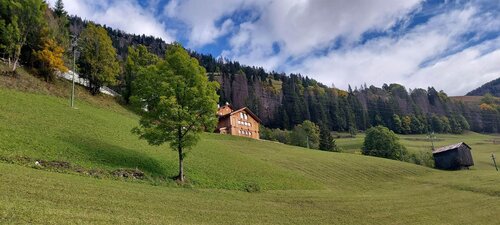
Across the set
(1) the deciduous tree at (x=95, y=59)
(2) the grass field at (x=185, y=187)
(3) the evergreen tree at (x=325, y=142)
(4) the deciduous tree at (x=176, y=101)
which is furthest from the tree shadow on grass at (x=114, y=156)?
(3) the evergreen tree at (x=325, y=142)

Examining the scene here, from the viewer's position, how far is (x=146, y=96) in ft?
127

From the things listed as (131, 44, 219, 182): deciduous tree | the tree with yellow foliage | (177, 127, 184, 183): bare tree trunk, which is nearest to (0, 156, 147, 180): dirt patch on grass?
(177, 127, 184, 183): bare tree trunk

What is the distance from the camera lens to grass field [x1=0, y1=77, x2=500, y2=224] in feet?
71.3

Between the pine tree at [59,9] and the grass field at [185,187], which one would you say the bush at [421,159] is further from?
the pine tree at [59,9]

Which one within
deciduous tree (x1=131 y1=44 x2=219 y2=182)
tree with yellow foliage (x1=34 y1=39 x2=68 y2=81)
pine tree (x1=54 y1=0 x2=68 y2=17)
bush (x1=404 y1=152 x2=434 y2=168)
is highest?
pine tree (x1=54 y1=0 x2=68 y2=17)

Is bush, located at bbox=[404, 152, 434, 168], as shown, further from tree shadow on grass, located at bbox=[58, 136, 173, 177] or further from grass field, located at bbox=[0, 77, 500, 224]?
tree shadow on grass, located at bbox=[58, 136, 173, 177]

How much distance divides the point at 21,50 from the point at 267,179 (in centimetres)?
5522

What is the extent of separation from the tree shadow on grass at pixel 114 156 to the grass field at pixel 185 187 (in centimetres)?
12

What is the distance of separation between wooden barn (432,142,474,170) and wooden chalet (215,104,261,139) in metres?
49.3

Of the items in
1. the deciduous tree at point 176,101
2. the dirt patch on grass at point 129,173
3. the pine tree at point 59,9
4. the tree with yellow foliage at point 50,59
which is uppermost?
the pine tree at point 59,9

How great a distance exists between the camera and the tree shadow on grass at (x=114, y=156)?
3503 centimetres

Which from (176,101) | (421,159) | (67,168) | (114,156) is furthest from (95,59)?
(421,159)

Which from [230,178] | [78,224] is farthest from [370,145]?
[78,224]

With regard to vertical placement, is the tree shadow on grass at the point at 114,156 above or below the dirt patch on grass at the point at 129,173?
above
